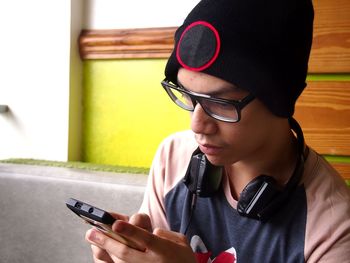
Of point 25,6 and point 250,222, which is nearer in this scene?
point 250,222

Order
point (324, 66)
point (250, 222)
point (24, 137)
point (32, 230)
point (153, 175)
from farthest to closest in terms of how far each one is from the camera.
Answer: point (24, 137) → point (32, 230) → point (324, 66) → point (153, 175) → point (250, 222)

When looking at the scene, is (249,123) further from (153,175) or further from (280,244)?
(153,175)

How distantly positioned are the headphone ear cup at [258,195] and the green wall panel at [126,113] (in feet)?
2.35

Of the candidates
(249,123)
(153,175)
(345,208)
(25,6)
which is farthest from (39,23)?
(345,208)

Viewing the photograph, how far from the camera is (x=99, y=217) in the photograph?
0.62 meters

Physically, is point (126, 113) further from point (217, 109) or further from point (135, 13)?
point (217, 109)

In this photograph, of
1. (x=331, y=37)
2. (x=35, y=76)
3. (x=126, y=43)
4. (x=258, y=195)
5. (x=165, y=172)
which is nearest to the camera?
(x=258, y=195)

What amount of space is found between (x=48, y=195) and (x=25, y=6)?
0.73m

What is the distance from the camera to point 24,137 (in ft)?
5.34

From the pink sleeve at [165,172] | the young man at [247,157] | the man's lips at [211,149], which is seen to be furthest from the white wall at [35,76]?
the man's lips at [211,149]

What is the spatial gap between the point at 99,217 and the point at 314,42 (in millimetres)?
906

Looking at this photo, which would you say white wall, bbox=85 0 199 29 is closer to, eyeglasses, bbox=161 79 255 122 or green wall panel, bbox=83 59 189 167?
green wall panel, bbox=83 59 189 167

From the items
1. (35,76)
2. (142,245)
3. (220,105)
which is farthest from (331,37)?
(35,76)

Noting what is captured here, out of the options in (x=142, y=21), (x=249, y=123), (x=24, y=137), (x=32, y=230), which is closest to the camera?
(x=249, y=123)
